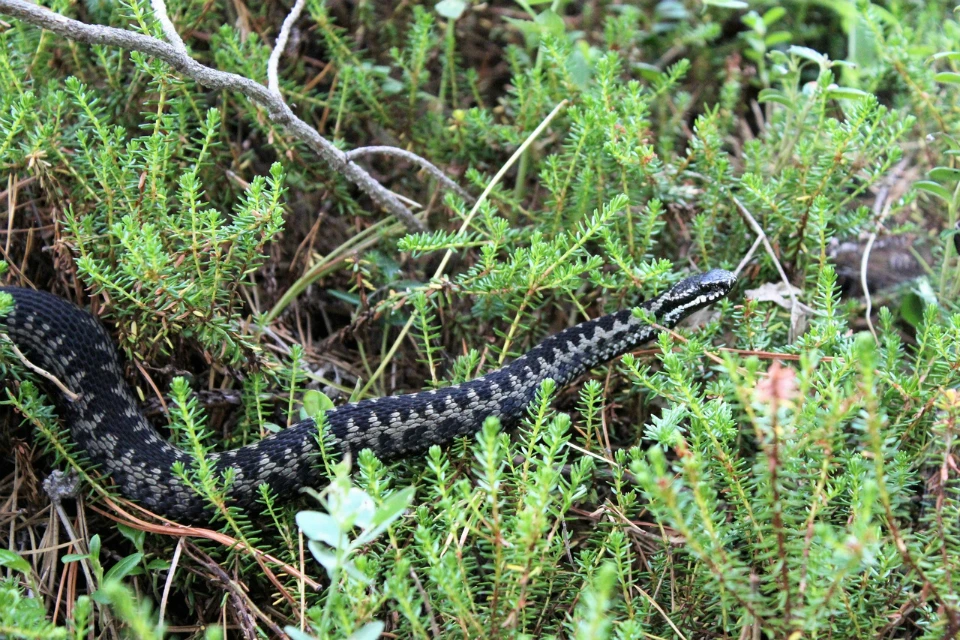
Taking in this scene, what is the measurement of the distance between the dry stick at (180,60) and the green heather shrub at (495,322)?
→ 0.42 feet

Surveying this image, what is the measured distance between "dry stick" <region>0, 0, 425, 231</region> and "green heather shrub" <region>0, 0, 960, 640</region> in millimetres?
129

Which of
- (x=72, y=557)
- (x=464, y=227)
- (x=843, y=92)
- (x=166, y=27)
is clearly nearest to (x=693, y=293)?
(x=464, y=227)

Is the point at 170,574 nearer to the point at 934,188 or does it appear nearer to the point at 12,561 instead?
the point at 12,561

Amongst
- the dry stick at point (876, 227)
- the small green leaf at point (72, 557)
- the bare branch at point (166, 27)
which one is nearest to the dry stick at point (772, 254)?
the dry stick at point (876, 227)

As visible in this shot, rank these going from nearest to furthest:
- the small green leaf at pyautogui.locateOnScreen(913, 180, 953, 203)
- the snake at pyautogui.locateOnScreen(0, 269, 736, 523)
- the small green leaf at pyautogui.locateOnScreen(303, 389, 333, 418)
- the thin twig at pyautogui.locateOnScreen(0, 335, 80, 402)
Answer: the thin twig at pyautogui.locateOnScreen(0, 335, 80, 402)
the snake at pyautogui.locateOnScreen(0, 269, 736, 523)
the small green leaf at pyautogui.locateOnScreen(303, 389, 333, 418)
the small green leaf at pyautogui.locateOnScreen(913, 180, 953, 203)

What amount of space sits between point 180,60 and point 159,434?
72.5 inches

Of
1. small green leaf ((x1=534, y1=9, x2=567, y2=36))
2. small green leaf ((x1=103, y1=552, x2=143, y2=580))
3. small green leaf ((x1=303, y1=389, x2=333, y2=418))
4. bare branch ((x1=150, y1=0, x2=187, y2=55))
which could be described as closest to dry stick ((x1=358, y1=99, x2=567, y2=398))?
small green leaf ((x1=303, y1=389, x2=333, y2=418))

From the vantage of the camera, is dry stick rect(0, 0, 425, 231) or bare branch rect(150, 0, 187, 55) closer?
dry stick rect(0, 0, 425, 231)

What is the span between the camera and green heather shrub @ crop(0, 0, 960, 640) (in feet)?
8.98

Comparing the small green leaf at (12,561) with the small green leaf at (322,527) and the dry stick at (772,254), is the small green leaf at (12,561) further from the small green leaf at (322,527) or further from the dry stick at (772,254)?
the dry stick at (772,254)

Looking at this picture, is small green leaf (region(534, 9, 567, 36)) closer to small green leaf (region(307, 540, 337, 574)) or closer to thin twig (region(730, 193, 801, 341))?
thin twig (region(730, 193, 801, 341))

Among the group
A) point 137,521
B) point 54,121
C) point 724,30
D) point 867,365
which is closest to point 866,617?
point 867,365

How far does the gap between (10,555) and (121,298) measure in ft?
3.89

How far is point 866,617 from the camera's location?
10.1 ft
